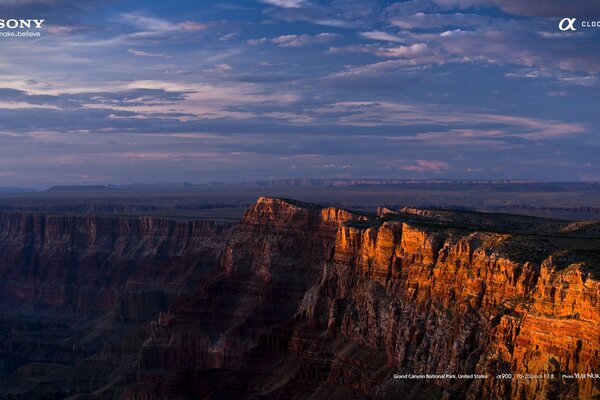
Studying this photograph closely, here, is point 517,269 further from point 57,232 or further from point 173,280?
point 57,232

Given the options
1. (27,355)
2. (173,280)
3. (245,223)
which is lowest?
(27,355)

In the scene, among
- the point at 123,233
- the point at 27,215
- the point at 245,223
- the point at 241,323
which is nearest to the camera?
the point at 241,323

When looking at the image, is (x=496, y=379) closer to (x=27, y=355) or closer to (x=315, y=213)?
(x=315, y=213)

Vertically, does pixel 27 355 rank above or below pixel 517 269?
below

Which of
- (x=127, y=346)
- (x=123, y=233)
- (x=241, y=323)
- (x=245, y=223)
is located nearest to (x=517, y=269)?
(x=241, y=323)

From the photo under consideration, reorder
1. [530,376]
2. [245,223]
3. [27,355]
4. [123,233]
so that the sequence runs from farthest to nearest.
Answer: [123,233] < [27,355] < [245,223] < [530,376]

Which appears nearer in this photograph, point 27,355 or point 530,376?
point 530,376
